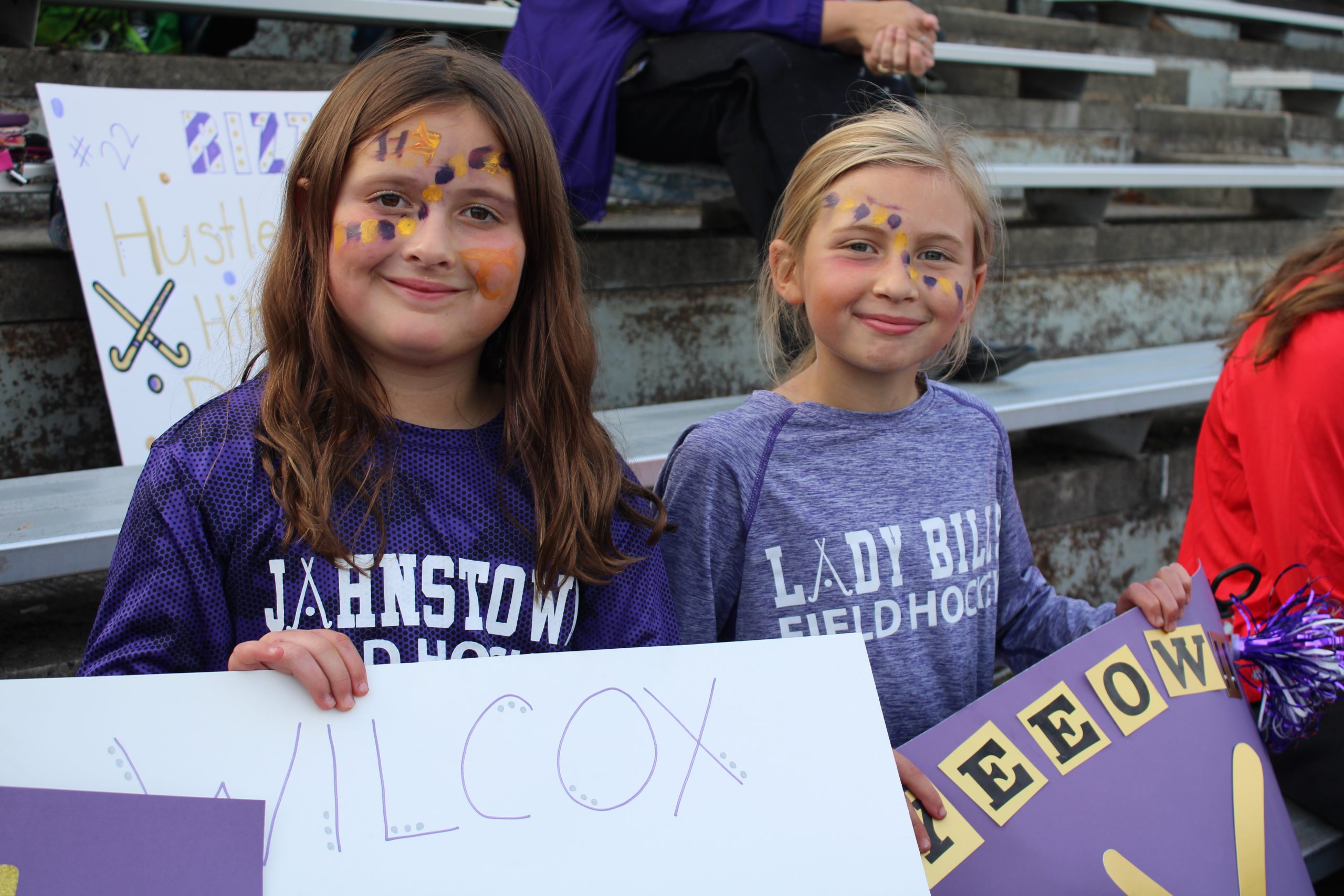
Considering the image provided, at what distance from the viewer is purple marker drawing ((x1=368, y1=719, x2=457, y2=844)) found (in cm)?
85

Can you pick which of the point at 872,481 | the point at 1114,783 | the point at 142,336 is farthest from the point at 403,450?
the point at 142,336

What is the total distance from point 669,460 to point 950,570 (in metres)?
0.37

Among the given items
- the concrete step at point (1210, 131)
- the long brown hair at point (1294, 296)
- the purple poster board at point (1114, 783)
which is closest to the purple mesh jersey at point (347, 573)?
the purple poster board at point (1114, 783)

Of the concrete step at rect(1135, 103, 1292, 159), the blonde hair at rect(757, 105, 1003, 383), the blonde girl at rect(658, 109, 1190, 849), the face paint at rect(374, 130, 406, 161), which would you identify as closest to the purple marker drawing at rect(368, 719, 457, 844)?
the blonde girl at rect(658, 109, 1190, 849)

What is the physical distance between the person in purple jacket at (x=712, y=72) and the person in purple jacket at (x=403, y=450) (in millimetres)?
1123

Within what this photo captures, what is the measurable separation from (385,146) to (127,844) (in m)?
0.67

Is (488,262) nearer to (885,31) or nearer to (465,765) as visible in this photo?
(465,765)

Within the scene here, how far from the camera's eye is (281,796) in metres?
0.84

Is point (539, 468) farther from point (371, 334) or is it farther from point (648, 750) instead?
point (648, 750)

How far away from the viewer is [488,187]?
1.07 m

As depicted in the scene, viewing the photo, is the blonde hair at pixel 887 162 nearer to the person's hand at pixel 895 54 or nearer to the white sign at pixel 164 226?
the person's hand at pixel 895 54

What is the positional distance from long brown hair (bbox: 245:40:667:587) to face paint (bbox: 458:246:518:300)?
6 cm

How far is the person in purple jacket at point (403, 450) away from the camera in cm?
98

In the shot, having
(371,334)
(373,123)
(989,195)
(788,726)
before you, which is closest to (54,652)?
(371,334)
